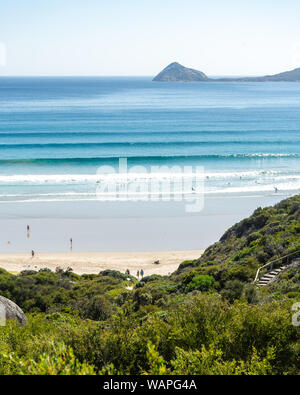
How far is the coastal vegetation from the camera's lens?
25.8ft

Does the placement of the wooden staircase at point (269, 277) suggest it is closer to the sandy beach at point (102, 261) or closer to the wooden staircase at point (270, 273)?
the wooden staircase at point (270, 273)

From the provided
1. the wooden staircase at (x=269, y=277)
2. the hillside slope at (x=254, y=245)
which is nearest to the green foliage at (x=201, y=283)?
the hillside slope at (x=254, y=245)

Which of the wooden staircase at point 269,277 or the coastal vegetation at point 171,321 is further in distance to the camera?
the wooden staircase at point 269,277

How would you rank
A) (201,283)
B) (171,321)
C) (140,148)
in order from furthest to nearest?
1. (140,148)
2. (201,283)
3. (171,321)

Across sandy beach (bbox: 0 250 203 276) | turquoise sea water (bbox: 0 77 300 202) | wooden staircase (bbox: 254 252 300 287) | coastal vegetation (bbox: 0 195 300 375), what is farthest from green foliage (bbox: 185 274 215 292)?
turquoise sea water (bbox: 0 77 300 202)

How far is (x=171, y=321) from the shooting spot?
10.0 meters

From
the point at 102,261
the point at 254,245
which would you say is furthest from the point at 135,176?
the point at 254,245

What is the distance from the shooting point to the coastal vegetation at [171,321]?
787 cm

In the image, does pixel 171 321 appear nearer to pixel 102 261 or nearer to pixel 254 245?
pixel 254 245

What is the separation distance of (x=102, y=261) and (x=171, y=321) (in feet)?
48.7

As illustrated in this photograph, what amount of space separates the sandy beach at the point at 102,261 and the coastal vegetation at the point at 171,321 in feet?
5.34

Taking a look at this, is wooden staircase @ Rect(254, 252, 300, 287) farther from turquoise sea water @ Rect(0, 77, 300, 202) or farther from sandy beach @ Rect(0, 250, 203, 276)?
turquoise sea water @ Rect(0, 77, 300, 202)

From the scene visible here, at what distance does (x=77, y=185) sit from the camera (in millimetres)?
37312
